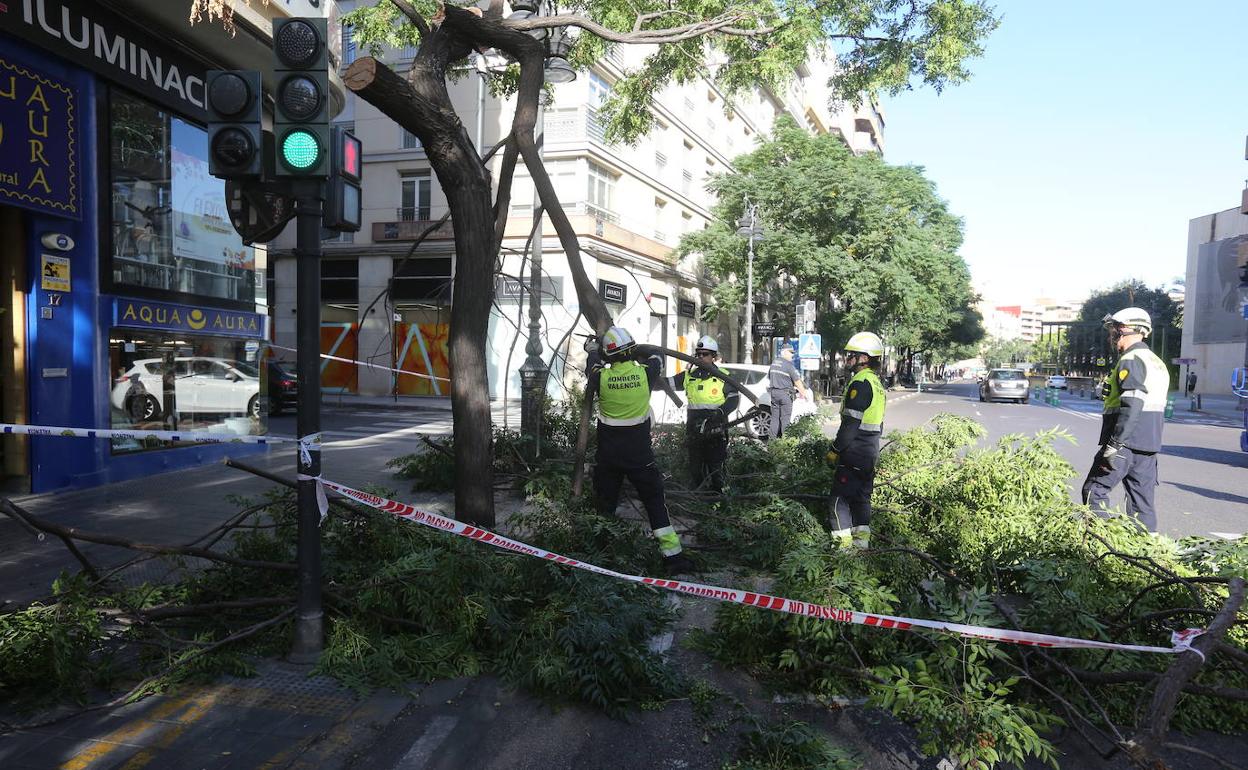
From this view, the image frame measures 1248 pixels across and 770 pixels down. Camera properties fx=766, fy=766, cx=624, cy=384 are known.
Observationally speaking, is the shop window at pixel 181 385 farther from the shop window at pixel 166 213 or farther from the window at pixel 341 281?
the window at pixel 341 281

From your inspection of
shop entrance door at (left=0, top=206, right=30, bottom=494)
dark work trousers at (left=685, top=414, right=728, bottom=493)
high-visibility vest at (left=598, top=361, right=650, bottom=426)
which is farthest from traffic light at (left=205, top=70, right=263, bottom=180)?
shop entrance door at (left=0, top=206, right=30, bottom=494)

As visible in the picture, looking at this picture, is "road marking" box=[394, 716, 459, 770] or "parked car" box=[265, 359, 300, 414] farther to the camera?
"parked car" box=[265, 359, 300, 414]

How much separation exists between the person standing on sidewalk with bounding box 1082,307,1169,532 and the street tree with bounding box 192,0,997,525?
3.93 m

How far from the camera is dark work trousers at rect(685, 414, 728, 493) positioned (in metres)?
7.41

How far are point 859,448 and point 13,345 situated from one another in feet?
26.9

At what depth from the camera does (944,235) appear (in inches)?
1321

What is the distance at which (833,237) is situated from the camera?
1120 inches

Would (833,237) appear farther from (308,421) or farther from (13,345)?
(308,421)

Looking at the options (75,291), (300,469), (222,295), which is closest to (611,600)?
(300,469)

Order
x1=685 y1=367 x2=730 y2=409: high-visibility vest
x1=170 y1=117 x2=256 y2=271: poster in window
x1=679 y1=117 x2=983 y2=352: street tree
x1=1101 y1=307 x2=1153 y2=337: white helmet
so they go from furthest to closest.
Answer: x1=679 y1=117 x2=983 y2=352: street tree → x1=170 y1=117 x2=256 y2=271: poster in window → x1=685 y1=367 x2=730 y2=409: high-visibility vest → x1=1101 y1=307 x2=1153 y2=337: white helmet

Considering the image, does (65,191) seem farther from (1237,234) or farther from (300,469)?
(1237,234)

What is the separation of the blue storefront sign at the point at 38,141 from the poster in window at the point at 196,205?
1657 mm

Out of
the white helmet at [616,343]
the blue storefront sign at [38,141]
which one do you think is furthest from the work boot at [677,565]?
the blue storefront sign at [38,141]

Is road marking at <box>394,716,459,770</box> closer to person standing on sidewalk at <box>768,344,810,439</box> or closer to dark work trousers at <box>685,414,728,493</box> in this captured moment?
dark work trousers at <box>685,414,728,493</box>
